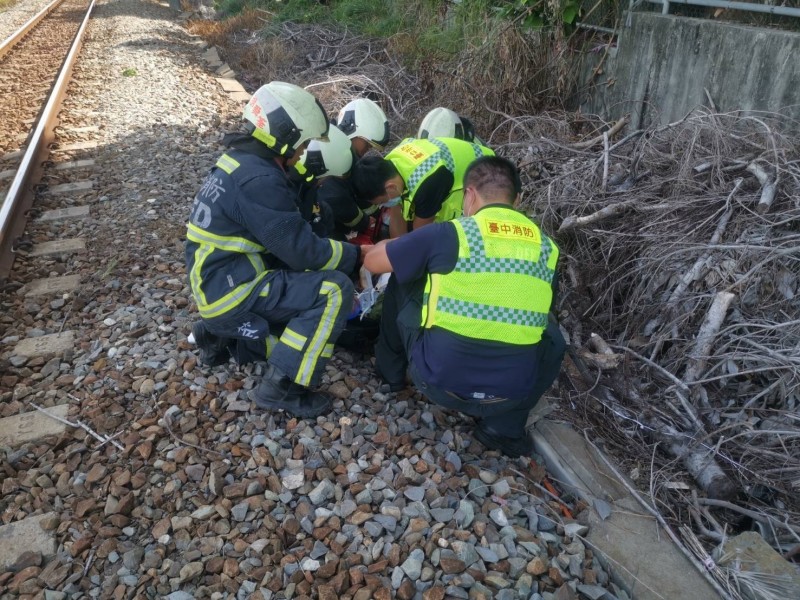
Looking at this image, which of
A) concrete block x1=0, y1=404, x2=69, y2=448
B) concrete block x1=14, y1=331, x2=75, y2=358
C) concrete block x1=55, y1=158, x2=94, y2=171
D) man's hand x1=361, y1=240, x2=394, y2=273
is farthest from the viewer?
concrete block x1=55, y1=158, x2=94, y2=171

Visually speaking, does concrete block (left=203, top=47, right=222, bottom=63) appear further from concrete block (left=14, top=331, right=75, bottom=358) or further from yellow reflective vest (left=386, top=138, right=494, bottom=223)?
yellow reflective vest (left=386, top=138, right=494, bottom=223)

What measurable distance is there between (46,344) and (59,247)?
1.47 metres

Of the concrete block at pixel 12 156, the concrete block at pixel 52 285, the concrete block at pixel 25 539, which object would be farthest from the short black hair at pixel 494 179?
the concrete block at pixel 12 156

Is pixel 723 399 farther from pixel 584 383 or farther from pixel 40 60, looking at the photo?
pixel 40 60

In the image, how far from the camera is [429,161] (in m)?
3.67

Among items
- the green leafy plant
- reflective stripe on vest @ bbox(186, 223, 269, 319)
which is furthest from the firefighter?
the green leafy plant

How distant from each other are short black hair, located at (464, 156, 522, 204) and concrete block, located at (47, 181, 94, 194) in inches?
184

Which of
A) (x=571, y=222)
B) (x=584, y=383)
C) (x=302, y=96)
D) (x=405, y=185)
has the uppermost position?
(x=302, y=96)

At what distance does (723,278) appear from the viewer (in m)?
3.31

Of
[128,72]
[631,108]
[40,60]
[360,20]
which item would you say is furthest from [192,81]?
[631,108]

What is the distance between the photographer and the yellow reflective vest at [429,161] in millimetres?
3678

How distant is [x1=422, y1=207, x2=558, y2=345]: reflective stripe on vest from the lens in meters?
2.63

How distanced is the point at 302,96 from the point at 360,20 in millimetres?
9283

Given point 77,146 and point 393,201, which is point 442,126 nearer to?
point 393,201
